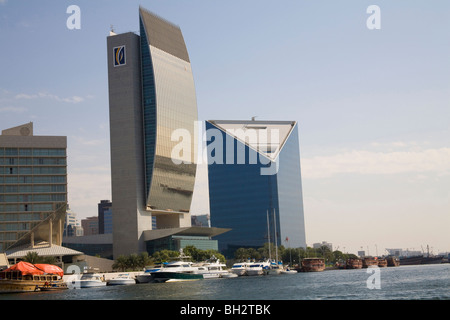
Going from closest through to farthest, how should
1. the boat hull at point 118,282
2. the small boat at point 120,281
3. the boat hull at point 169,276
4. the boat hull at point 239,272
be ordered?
1. the boat hull at point 118,282
2. the small boat at point 120,281
3. the boat hull at point 169,276
4. the boat hull at point 239,272

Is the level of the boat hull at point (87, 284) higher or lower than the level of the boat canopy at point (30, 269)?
lower

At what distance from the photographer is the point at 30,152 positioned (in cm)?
16875

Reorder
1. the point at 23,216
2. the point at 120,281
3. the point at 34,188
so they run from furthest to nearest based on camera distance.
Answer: the point at 34,188 < the point at 23,216 < the point at 120,281

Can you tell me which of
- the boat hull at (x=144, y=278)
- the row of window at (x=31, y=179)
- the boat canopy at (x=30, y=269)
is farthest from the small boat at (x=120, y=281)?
the row of window at (x=31, y=179)

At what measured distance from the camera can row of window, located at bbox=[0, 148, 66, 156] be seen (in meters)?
167

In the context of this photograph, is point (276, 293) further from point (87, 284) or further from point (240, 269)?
point (240, 269)

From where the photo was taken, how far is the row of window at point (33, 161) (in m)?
166

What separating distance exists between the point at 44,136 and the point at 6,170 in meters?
14.3

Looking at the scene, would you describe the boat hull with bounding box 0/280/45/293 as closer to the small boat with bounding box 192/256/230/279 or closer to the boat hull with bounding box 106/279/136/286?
the boat hull with bounding box 106/279/136/286

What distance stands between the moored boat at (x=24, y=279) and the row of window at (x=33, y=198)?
5429 centimetres

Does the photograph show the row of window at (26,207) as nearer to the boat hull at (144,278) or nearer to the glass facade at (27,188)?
the glass facade at (27,188)

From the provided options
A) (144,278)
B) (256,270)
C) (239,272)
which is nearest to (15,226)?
(144,278)

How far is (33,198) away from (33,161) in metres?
10.8
